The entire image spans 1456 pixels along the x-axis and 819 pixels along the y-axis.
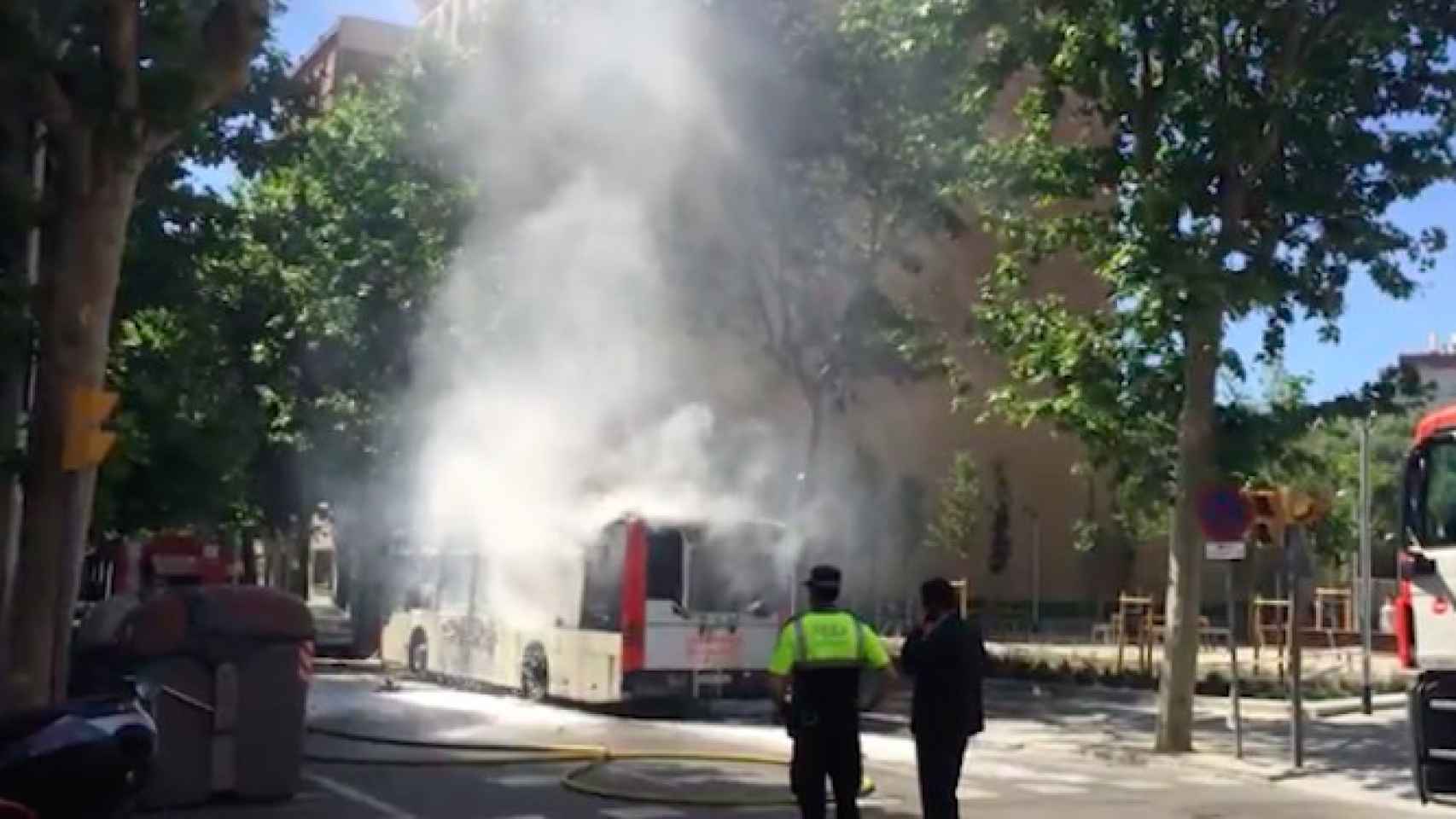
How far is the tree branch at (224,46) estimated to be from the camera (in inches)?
395

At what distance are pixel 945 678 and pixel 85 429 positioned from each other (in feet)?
16.5

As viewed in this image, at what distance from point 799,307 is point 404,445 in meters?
7.32

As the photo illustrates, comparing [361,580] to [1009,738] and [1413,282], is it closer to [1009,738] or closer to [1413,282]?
[1009,738]

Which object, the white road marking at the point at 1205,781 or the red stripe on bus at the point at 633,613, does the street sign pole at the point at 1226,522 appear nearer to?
the white road marking at the point at 1205,781

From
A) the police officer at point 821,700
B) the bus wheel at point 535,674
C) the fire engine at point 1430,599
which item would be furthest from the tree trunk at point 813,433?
the police officer at point 821,700

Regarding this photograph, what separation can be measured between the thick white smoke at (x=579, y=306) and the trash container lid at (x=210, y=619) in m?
8.88

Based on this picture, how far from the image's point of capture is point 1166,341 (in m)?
15.6

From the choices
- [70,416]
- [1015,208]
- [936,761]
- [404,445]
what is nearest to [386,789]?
[70,416]

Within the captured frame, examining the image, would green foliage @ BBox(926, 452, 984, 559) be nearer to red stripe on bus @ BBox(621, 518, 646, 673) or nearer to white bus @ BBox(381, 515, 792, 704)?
white bus @ BBox(381, 515, 792, 704)

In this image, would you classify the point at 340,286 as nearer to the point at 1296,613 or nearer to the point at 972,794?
the point at 1296,613

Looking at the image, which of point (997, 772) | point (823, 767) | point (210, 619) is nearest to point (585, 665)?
point (997, 772)

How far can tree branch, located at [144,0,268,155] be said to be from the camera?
10.0 meters

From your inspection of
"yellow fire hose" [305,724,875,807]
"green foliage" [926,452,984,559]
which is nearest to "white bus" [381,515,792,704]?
"yellow fire hose" [305,724,875,807]

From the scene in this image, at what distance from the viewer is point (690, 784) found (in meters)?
12.5
